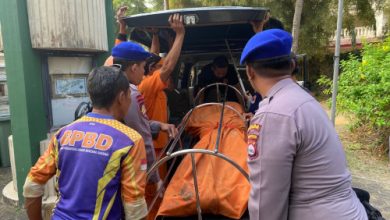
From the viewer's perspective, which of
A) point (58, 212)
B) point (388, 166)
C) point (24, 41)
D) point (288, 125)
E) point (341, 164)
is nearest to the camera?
point (288, 125)

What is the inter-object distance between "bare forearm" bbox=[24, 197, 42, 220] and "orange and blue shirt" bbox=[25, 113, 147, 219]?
172mm

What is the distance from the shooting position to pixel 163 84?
10.5 feet

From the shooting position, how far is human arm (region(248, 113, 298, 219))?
1.40 m

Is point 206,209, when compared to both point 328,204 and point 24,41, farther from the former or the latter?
point 24,41

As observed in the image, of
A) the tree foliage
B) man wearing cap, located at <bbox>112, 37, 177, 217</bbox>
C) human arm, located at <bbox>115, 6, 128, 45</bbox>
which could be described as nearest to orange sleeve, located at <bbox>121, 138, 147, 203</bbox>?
man wearing cap, located at <bbox>112, 37, 177, 217</bbox>

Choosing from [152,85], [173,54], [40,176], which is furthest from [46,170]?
[173,54]

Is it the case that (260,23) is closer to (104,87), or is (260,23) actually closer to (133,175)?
(104,87)

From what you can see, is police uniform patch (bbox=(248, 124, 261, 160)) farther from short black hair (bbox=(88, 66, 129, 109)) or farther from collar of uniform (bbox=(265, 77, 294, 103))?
short black hair (bbox=(88, 66, 129, 109))

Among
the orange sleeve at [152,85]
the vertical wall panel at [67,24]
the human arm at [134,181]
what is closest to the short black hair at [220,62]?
the vertical wall panel at [67,24]

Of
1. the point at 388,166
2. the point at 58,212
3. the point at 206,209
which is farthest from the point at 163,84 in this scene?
the point at 388,166

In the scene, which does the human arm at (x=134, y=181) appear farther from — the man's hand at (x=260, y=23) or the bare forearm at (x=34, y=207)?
the man's hand at (x=260, y=23)

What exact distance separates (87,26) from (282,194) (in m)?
3.85

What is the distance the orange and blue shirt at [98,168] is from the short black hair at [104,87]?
0.24ft

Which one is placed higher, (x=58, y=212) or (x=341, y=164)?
(x=341, y=164)
